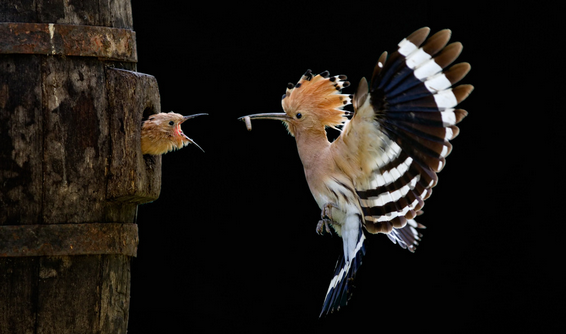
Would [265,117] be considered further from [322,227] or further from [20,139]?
[20,139]

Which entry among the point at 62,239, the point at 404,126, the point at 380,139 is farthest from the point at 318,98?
the point at 62,239

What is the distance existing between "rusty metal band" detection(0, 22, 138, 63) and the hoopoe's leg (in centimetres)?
104

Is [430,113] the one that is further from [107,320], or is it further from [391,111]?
[107,320]

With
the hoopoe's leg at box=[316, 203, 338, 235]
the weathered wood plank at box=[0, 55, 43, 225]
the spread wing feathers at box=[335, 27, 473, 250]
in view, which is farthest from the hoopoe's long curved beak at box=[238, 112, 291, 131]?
the weathered wood plank at box=[0, 55, 43, 225]

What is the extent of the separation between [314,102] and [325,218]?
498 millimetres

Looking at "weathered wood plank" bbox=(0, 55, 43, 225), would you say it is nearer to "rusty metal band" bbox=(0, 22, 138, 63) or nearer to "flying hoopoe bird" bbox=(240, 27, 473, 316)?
"rusty metal band" bbox=(0, 22, 138, 63)

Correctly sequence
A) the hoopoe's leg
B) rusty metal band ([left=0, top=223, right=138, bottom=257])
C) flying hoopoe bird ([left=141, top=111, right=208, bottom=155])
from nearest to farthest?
rusty metal band ([left=0, top=223, right=138, bottom=257])
flying hoopoe bird ([left=141, top=111, right=208, bottom=155])
the hoopoe's leg

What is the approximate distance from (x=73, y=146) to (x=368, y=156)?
1172 mm

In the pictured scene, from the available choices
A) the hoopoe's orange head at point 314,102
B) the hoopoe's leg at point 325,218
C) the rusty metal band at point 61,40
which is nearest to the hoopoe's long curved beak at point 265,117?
the hoopoe's orange head at point 314,102

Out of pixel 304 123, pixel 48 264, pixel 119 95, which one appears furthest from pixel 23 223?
pixel 304 123

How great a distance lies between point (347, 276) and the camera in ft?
10.1

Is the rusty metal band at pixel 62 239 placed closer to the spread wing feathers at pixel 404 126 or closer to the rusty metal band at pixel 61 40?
the rusty metal band at pixel 61 40

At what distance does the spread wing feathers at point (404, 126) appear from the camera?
2.68 m

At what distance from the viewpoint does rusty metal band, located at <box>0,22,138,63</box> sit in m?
2.66
